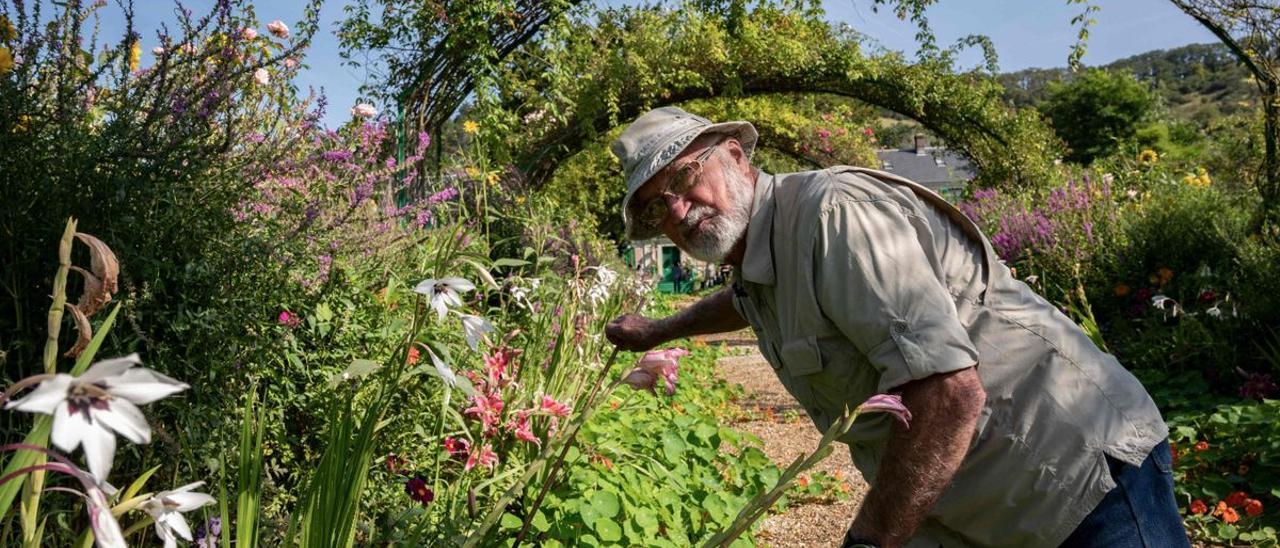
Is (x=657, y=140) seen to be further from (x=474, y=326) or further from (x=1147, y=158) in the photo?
(x=1147, y=158)

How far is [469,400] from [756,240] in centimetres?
136

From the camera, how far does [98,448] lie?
25.7 inches

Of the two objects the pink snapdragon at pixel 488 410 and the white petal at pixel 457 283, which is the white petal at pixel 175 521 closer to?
the white petal at pixel 457 283

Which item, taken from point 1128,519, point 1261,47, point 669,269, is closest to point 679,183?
point 1128,519

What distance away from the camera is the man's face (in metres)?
1.95

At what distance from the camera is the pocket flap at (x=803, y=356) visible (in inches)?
66.8

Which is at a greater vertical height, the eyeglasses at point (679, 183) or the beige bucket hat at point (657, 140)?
the beige bucket hat at point (657, 140)

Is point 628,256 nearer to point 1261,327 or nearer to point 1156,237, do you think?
point 1156,237

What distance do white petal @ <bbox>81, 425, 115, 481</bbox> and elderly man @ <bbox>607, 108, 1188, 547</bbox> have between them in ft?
Result: 3.73

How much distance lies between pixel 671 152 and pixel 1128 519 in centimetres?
114

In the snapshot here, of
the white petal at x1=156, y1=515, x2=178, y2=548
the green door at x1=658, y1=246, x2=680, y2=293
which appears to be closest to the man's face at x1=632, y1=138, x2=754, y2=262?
the white petal at x1=156, y1=515, x2=178, y2=548

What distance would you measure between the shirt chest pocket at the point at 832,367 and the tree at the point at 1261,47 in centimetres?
484

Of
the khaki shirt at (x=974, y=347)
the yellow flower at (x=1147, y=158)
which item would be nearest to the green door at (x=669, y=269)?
the yellow flower at (x=1147, y=158)

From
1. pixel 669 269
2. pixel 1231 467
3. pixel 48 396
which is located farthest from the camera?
pixel 669 269
